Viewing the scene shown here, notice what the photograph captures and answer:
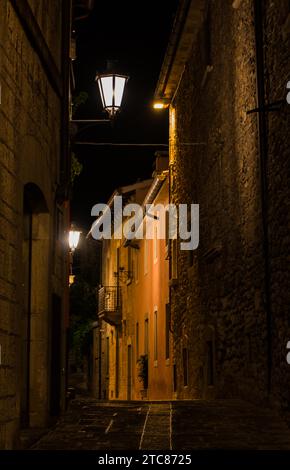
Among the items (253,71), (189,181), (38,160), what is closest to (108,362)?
(189,181)

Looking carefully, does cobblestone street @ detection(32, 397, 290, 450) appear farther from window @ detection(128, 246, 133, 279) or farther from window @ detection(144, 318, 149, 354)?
window @ detection(128, 246, 133, 279)

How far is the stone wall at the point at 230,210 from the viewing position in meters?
9.94

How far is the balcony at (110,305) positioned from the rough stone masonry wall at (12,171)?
2168 centimetres

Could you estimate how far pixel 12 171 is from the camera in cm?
698

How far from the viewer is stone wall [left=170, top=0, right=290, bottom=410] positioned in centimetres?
994

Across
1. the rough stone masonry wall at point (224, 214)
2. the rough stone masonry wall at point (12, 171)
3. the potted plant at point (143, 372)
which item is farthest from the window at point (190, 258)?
the rough stone masonry wall at point (12, 171)

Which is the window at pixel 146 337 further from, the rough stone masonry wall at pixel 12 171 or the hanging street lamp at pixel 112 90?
the rough stone masonry wall at pixel 12 171

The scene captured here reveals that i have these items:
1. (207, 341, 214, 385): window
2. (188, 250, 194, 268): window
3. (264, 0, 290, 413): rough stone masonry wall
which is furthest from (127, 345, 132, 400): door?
(264, 0, 290, 413): rough stone masonry wall

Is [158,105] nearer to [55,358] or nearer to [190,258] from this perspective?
[190,258]

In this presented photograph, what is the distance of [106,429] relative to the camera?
867 centimetres

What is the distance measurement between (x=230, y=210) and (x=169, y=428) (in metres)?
5.06

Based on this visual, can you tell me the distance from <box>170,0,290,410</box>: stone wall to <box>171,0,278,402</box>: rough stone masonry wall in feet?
0.06
